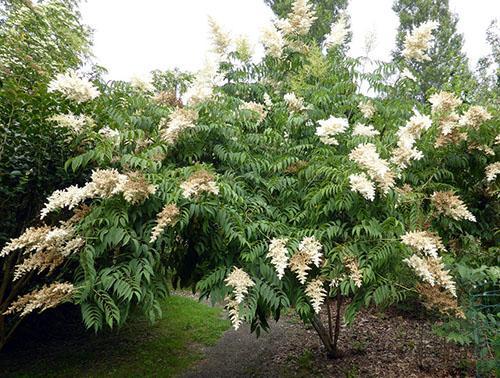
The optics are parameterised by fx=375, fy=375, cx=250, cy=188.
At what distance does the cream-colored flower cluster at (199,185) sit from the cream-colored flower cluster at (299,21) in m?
2.69

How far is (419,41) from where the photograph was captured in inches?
165

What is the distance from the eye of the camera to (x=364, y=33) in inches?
175

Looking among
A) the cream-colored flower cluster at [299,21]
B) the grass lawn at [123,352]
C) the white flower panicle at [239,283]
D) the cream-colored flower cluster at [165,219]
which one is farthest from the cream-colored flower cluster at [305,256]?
the grass lawn at [123,352]

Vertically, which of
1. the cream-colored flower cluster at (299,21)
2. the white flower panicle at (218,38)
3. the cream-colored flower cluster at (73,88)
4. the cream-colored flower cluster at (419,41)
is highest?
the cream-colored flower cluster at (299,21)

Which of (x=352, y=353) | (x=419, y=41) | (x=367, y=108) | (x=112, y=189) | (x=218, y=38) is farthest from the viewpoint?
(x=352, y=353)

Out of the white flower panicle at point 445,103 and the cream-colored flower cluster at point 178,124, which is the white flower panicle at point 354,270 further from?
the white flower panicle at point 445,103

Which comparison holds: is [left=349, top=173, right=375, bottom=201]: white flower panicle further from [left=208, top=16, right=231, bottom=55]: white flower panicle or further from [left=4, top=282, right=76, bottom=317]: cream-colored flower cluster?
[left=208, top=16, right=231, bottom=55]: white flower panicle

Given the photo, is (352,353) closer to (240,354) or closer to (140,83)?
(240,354)

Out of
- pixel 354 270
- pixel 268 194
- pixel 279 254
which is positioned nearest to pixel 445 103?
pixel 268 194

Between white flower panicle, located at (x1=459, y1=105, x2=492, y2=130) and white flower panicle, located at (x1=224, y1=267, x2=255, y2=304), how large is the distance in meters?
2.54

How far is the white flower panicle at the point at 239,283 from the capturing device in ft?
8.38

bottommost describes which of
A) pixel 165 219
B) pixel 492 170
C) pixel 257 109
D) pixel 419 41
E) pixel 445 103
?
pixel 165 219

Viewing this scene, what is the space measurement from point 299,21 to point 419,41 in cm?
138

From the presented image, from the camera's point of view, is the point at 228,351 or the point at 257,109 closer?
A: the point at 257,109
